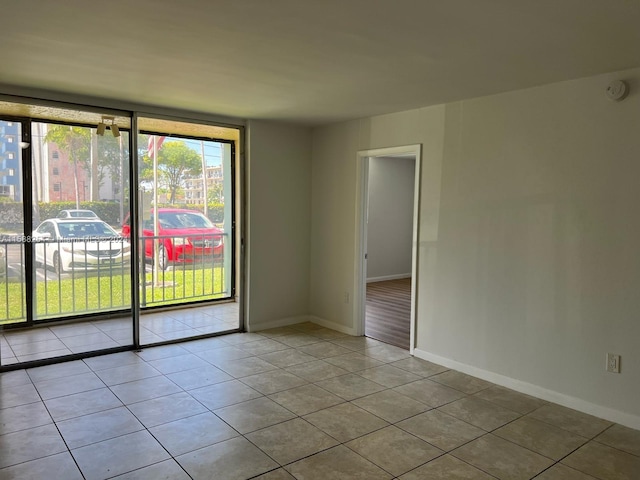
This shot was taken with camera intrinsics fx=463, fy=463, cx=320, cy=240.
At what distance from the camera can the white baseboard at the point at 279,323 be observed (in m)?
5.29

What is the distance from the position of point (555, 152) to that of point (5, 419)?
4214 mm

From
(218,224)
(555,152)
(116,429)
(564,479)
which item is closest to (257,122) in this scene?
(218,224)

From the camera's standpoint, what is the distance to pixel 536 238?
3.54 meters

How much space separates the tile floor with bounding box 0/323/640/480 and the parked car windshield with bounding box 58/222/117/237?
1185 mm

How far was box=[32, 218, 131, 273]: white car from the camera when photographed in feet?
14.3

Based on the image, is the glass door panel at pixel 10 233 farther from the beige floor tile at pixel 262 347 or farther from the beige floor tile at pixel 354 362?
the beige floor tile at pixel 354 362

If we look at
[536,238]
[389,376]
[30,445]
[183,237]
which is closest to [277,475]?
[30,445]

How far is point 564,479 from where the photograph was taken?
2467 mm

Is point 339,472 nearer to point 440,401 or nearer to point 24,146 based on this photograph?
point 440,401

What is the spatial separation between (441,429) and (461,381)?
3.06ft

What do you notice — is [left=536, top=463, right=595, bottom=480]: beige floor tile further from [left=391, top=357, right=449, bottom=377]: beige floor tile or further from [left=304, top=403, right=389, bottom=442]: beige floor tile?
[left=391, top=357, right=449, bottom=377]: beige floor tile

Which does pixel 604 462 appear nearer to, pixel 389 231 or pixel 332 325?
pixel 332 325

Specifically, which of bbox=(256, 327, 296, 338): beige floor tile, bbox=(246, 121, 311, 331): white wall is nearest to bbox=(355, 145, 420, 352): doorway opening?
bbox=(246, 121, 311, 331): white wall

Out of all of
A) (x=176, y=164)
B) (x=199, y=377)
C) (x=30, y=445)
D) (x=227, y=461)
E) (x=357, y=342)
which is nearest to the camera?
(x=227, y=461)
